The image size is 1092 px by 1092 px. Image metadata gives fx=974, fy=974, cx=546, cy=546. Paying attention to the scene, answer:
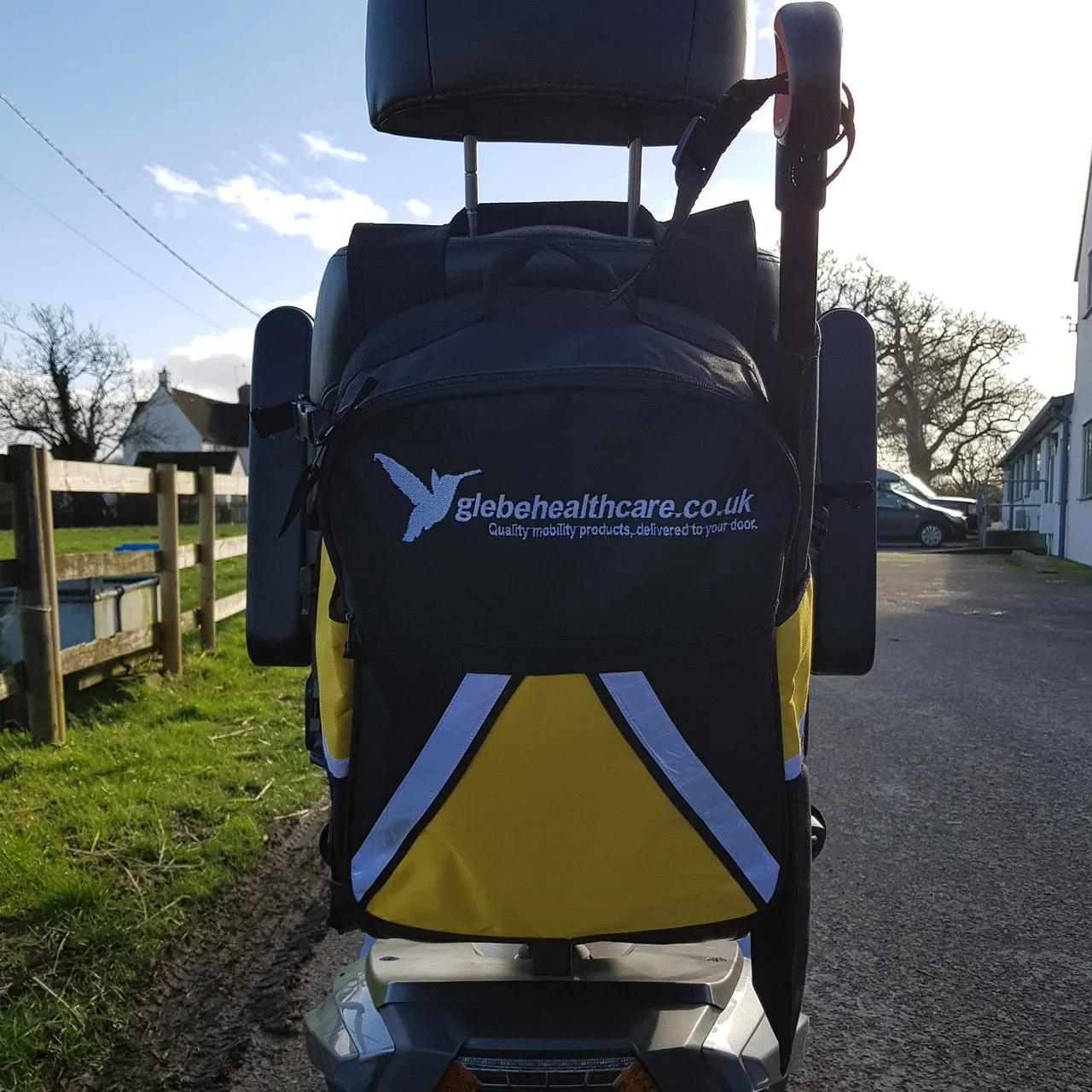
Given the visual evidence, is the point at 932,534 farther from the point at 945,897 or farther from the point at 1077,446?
the point at 945,897

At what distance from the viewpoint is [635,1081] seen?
1345 mm

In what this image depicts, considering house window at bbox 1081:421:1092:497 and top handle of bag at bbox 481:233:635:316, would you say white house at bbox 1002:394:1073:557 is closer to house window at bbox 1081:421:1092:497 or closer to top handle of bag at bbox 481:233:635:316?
house window at bbox 1081:421:1092:497

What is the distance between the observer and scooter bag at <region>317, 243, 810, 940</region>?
124 cm

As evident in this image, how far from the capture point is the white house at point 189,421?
65.4 m

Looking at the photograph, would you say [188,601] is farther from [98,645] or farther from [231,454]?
[231,454]

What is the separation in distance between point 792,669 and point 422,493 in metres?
0.57

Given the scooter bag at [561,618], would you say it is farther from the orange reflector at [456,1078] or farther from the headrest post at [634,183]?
the headrest post at [634,183]

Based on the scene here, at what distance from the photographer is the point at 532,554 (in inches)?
48.9

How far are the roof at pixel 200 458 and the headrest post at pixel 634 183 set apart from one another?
54911 mm

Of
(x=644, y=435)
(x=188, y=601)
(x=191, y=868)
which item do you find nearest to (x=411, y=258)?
(x=644, y=435)

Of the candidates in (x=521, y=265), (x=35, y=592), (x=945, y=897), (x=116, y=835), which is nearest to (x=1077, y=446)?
(x=945, y=897)

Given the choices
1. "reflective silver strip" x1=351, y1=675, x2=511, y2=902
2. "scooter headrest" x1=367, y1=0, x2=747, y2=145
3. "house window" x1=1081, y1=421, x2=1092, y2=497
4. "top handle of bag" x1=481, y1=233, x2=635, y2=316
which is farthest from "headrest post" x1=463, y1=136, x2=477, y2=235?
"house window" x1=1081, y1=421, x2=1092, y2=497

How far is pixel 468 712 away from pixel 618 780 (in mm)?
212

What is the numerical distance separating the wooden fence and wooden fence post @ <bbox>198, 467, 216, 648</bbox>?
107 millimetres
